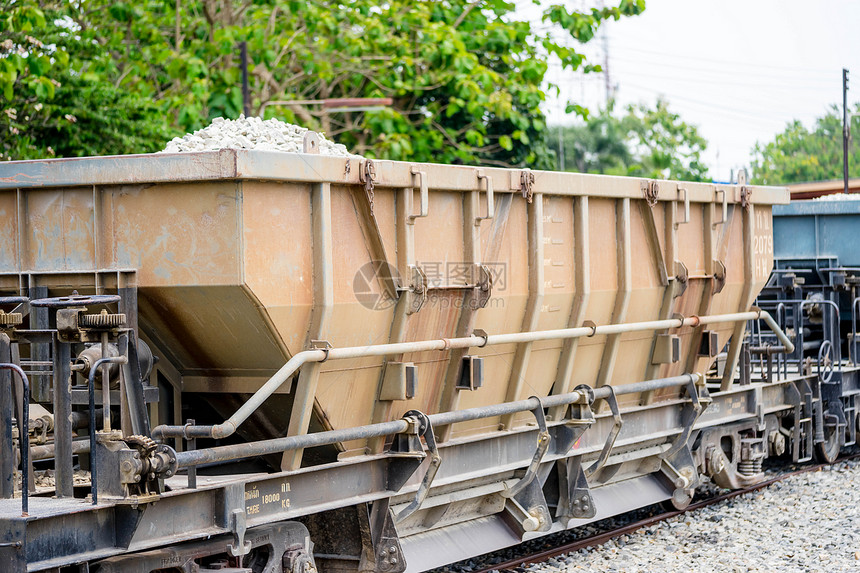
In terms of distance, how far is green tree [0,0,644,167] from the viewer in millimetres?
16922

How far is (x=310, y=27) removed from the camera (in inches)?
709

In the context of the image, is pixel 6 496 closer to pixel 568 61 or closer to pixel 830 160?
pixel 568 61

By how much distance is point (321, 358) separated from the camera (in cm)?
624

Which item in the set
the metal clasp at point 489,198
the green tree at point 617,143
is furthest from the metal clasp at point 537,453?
the green tree at point 617,143

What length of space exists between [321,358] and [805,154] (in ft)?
217

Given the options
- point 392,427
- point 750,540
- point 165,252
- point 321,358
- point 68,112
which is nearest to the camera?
point 165,252

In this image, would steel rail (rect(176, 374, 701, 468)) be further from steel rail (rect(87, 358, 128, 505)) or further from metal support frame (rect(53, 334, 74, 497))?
metal support frame (rect(53, 334, 74, 497))

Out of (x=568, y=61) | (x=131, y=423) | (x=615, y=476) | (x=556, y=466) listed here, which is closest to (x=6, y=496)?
(x=131, y=423)

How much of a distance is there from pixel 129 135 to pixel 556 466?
391 inches

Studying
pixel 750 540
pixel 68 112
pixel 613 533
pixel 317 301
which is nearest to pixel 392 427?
pixel 317 301

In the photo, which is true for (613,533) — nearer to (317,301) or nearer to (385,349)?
(385,349)

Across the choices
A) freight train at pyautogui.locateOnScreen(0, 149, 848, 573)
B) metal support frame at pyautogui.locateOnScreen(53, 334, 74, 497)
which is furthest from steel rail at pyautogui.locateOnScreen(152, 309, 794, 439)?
metal support frame at pyautogui.locateOnScreen(53, 334, 74, 497)

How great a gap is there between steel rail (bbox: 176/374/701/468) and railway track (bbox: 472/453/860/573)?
4.04 feet

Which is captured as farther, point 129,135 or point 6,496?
point 129,135
